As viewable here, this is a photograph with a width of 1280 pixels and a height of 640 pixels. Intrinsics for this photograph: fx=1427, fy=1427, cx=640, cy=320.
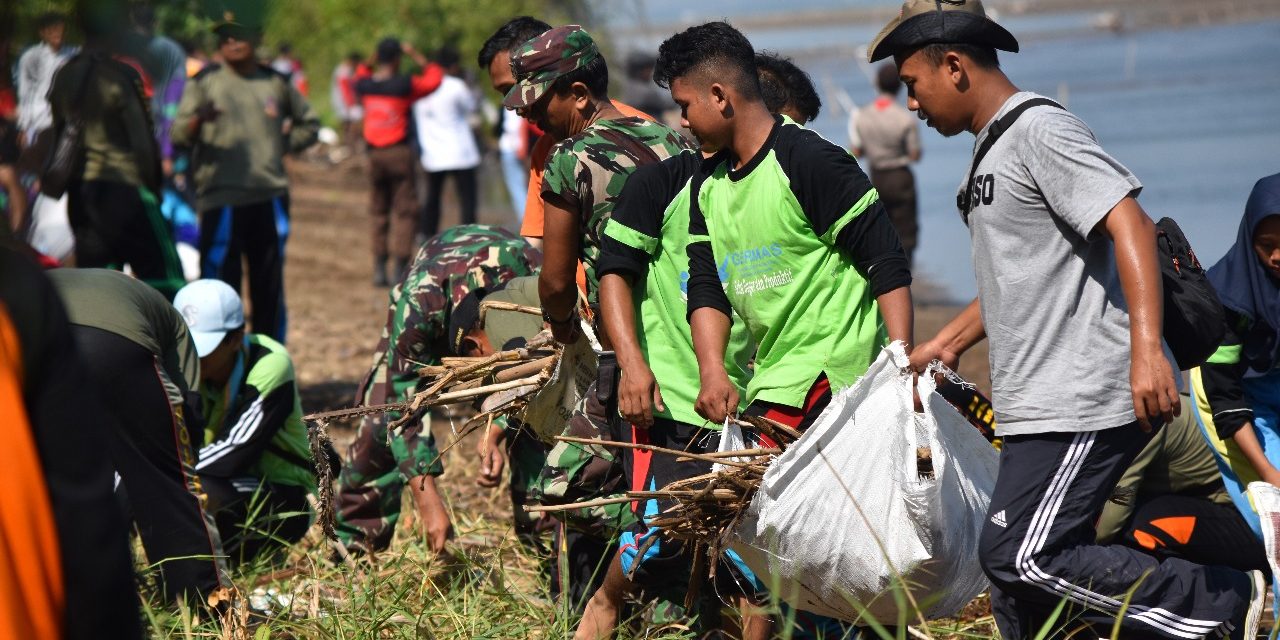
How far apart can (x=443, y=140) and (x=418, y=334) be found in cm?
786

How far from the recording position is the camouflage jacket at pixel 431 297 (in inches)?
183

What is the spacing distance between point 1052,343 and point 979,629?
53.3 inches

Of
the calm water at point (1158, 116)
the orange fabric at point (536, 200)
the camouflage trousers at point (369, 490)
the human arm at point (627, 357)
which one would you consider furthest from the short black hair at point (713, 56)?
the calm water at point (1158, 116)

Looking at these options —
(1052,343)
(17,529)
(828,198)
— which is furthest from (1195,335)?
(17,529)

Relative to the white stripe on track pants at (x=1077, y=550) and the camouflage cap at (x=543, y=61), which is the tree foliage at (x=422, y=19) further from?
the white stripe on track pants at (x=1077, y=550)

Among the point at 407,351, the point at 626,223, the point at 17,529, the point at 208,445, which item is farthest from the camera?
the point at 208,445

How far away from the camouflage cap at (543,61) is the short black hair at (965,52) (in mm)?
1065

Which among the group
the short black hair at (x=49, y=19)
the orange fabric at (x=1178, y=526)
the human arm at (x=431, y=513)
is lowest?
the human arm at (x=431, y=513)

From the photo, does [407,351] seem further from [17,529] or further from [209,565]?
[17,529]

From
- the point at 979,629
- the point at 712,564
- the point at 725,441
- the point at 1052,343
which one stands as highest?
the point at 1052,343

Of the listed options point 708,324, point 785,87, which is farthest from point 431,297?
point 708,324

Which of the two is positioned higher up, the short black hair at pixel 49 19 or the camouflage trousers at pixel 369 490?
the short black hair at pixel 49 19

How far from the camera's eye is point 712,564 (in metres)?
3.18

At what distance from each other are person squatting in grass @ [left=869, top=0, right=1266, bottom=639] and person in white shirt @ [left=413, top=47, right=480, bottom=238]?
924 cm
